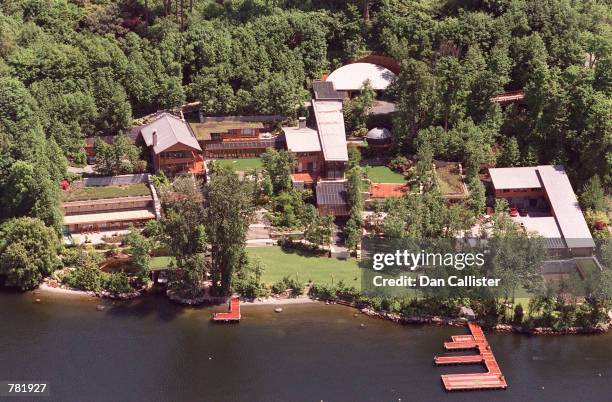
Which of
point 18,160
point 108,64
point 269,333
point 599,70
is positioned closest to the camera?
point 269,333

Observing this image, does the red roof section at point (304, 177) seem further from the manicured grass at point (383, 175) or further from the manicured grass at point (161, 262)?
the manicured grass at point (161, 262)

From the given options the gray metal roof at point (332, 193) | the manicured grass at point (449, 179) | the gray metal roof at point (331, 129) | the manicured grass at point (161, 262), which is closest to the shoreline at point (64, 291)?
the manicured grass at point (161, 262)

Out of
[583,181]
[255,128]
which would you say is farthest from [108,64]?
[583,181]

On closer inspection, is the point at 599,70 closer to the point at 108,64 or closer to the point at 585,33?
the point at 585,33

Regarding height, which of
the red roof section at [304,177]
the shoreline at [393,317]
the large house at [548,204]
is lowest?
the shoreline at [393,317]

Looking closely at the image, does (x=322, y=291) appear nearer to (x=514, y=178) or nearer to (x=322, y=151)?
(x=322, y=151)

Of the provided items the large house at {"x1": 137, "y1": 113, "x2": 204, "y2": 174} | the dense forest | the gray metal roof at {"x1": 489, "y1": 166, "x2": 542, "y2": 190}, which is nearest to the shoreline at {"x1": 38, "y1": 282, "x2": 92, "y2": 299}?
the dense forest

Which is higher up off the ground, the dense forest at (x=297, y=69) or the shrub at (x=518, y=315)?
the dense forest at (x=297, y=69)

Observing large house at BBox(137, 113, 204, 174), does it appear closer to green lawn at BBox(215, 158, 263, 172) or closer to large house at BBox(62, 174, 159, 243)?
green lawn at BBox(215, 158, 263, 172)
